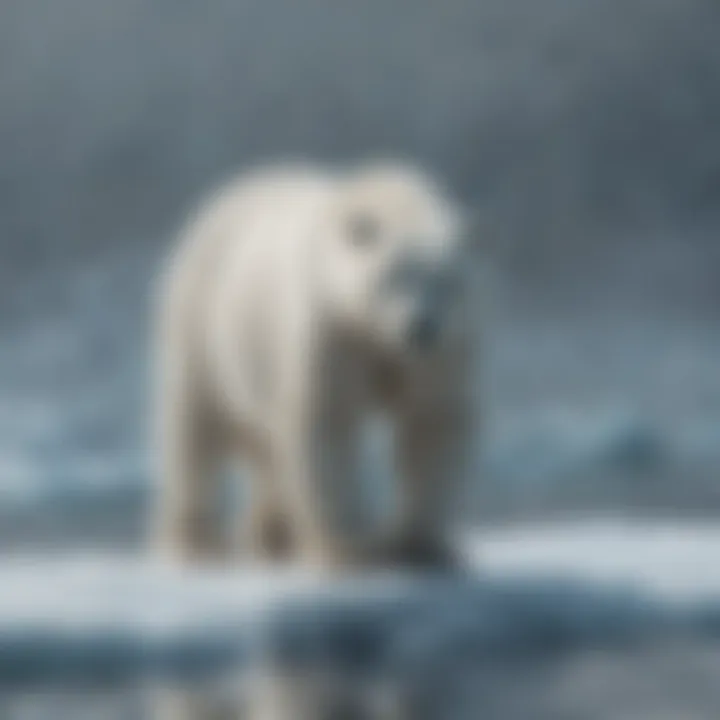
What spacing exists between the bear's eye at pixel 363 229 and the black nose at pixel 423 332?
0.10 metres

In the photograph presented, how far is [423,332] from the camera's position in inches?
80.5

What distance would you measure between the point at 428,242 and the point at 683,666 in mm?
467

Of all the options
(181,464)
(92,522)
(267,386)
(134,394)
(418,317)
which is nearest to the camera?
(418,317)

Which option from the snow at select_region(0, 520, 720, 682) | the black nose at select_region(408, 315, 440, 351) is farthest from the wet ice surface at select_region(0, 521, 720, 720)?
the black nose at select_region(408, 315, 440, 351)

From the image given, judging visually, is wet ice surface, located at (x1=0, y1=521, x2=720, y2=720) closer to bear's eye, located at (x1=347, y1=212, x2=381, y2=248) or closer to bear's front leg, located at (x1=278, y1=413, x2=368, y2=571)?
bear's front leg, located at (x1=278, y1=413, x2=368, y2=571)

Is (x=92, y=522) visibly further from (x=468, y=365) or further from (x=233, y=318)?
(x=468, y=365)

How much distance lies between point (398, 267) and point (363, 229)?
0.06 metres

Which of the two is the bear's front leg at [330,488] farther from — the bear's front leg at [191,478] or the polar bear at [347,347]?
the bear's front leg at [191,478]

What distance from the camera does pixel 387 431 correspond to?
88.6 inches

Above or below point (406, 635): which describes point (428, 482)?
above

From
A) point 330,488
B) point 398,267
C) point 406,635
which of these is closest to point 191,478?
point 330,488

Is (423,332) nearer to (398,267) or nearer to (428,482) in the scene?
(398,267)

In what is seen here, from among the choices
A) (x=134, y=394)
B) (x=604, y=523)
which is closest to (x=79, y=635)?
(x=604, y=523)

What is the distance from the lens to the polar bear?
82.0 inches
